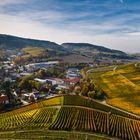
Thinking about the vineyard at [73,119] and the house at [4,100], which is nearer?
the vineyard at [73,119]

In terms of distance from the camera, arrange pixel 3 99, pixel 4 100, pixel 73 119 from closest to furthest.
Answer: pixel 73 119, pixel 4 100, pixel 3 99

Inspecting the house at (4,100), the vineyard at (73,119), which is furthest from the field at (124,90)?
the house at (4,100)

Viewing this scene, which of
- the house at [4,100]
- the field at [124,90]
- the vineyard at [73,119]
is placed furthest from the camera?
the field at [124,90]

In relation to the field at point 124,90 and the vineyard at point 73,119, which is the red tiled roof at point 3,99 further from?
the field at point 124,90

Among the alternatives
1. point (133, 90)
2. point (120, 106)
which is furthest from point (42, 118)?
point (133, 90)

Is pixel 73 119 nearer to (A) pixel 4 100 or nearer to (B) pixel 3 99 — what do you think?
(A) pixel 4 100

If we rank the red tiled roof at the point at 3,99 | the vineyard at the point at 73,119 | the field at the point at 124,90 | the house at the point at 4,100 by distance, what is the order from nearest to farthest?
the vineyard at the point at 73,119 → the red tiled roof at the point at 3,99 → the house at the point at 4,100 → the field at the point at 124,90

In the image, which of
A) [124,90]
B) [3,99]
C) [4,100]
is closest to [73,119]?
[4,100]

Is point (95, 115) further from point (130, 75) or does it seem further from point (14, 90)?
point (130, 75)
